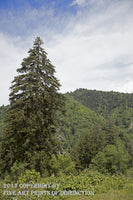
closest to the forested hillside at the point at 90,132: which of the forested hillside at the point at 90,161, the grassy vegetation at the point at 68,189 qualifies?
the forested hillside at the point at 90,161

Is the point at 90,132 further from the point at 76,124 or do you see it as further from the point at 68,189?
the point at 76,124

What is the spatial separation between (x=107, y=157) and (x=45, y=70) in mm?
29891

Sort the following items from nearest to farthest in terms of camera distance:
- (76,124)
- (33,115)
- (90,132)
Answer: (33,115) < (90,132) < (76,124)

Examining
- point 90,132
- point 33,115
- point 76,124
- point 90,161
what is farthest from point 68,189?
point 76,124

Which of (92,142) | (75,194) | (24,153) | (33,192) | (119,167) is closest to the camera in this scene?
(33,192)

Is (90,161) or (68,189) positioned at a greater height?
(68,189)

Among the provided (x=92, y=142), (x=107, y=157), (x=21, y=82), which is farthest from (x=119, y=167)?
(x=21, y=82)

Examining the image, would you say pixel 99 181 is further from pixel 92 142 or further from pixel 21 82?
pixel 92 142

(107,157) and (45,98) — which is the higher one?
(45,98)

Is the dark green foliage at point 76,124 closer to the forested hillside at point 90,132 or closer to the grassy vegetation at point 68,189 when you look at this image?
the forested hillside at point 90,132

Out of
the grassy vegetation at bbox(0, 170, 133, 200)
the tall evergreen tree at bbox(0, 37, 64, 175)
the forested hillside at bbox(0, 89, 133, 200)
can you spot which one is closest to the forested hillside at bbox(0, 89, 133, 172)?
the forested hillside at bbox(0, 89, 133, 200)

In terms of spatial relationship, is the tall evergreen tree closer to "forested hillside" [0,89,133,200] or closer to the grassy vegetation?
"forested hillside" [0,89,133,200]

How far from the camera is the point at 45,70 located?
11.2 m

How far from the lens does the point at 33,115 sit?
9.75 m
